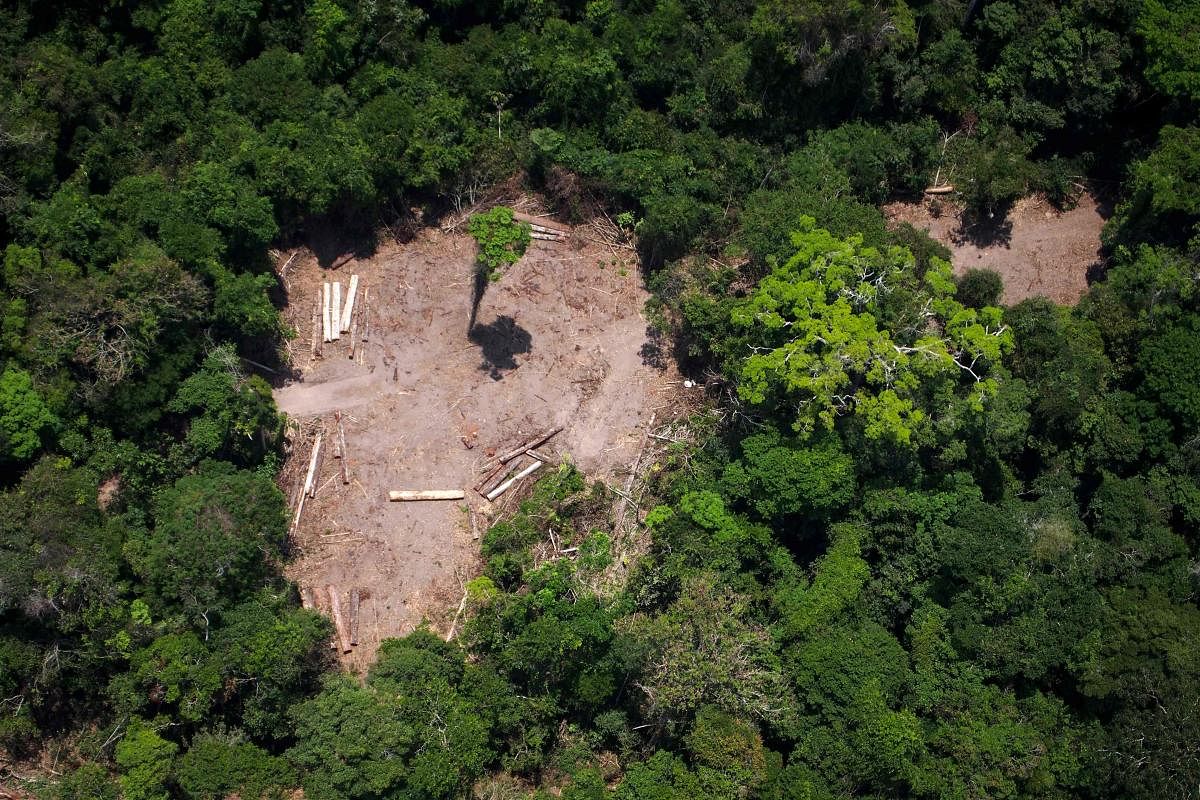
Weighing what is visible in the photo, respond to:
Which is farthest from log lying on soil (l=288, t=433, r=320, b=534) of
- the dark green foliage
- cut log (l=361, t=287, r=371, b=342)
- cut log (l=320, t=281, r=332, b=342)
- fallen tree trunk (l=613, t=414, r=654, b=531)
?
the dark green foliage

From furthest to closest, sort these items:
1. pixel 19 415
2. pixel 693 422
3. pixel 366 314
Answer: pixel 366 314 → pixel 693 422 → pixel 19 415

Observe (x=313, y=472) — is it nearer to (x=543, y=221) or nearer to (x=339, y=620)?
(x=339, y=620)

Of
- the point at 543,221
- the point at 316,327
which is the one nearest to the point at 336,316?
the point at 316,327

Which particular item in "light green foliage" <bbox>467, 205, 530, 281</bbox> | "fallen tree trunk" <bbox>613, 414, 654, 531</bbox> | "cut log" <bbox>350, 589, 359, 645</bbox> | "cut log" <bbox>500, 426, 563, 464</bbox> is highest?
"light green foliage" <bbox>467, 205, 530, 281</bbox>

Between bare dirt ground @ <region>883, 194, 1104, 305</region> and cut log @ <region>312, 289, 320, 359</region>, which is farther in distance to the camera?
bare dirt ground @ <region>883, 194, 1104, 305</region>

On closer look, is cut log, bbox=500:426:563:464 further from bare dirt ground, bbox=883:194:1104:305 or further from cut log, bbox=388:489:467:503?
bare dirt ground, bbox=883:194:1104:305

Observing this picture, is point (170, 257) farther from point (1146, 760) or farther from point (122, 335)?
point (1146, 760)
